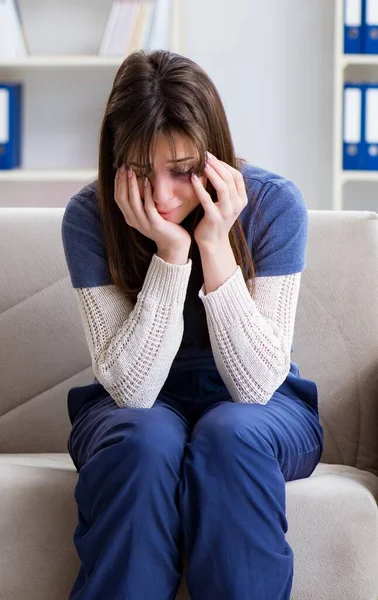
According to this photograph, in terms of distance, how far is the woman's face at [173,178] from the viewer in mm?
1203

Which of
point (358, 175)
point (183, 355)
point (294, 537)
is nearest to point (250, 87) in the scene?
point (358, 175)

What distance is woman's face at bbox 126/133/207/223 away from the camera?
3.95 ft

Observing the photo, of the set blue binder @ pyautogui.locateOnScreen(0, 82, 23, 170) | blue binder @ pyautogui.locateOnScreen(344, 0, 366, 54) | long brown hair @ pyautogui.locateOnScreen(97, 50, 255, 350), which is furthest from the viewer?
blue binder @ pyautogui.locateOnScreen(0, 82, 23, 170)

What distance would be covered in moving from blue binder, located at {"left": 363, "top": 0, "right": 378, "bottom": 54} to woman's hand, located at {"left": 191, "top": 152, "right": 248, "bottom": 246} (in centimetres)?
171

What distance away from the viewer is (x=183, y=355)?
1396 millimetres

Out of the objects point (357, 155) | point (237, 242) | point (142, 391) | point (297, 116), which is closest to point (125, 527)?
point (142, 391)

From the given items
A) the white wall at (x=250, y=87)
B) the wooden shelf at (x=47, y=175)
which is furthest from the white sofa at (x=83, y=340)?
the white wall at (x=250, y=87)

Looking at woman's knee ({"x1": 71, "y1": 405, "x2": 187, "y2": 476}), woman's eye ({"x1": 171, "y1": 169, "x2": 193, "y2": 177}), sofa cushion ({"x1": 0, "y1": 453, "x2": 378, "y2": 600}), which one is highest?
woman's eye ({"x1": 171, "y1": 169, "x2": 193, "y2": 177})

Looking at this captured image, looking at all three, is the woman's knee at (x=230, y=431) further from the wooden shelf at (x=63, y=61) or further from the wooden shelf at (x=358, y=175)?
the wooden shelf at (x=63, y=61)

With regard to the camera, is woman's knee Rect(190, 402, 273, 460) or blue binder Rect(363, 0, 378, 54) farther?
blue binder Rect(363, 0, 378, 54)

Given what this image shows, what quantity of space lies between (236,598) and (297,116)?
2.26 metres

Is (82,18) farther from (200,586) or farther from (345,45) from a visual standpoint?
(200,586)

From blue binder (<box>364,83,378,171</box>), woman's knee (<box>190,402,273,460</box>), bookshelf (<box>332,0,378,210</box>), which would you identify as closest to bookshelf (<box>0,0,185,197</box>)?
bookshelf (<box>332,0,378,210</box>)

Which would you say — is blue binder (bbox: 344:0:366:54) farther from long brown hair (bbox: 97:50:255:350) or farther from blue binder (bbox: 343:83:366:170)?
long brown hair (bbox: 97:50:255:350)
